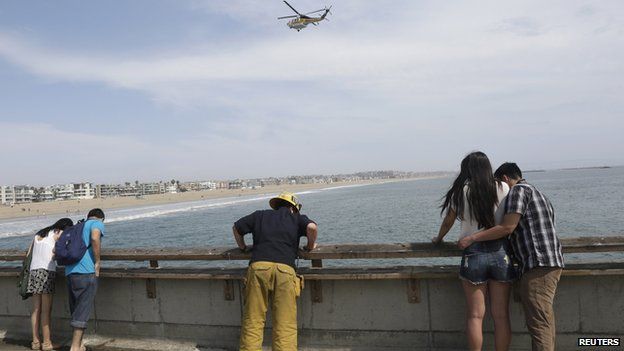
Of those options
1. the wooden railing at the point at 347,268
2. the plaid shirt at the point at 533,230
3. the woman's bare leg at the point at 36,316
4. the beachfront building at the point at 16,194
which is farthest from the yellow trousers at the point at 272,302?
the beachfront building at the point at 16,194

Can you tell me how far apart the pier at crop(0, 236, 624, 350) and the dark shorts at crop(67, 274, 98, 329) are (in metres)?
0.35

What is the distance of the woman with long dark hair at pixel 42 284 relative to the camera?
572 cm

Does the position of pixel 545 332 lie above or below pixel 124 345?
above

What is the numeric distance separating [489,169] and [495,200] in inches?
10.9

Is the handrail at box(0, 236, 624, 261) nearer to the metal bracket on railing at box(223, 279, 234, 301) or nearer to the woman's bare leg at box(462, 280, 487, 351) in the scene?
the metal bracket on railing at box(223, 279, 234, 301)

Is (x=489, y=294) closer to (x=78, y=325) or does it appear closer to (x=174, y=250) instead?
(x=174, y=250)

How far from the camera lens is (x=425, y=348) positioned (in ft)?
16.2

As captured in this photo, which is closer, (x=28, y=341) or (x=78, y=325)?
(x=78, y=325)

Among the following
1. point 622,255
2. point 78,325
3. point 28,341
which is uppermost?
point 78,325

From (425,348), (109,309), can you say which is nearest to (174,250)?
(109,309)

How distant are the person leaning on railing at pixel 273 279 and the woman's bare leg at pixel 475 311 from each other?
1.54 metres

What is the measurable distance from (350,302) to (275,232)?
125cm

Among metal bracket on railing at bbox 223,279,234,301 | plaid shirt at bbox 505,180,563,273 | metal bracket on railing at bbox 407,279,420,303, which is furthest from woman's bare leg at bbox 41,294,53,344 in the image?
plaid shirt at bbox 505,180,563,273

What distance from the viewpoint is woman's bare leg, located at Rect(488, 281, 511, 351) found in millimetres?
4117
